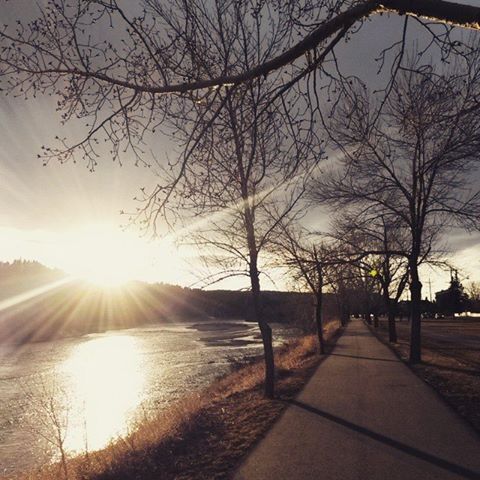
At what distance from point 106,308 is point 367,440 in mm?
115611

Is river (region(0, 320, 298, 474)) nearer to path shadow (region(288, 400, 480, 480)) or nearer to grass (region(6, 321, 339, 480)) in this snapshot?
grass (region(6, 321, 339, 480))

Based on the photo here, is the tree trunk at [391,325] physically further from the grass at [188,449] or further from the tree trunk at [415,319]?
the grass at [188,449]

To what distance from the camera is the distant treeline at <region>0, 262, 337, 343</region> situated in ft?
236

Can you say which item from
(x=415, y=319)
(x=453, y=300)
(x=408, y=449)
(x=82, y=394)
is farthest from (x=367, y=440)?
(x=453, y=300)

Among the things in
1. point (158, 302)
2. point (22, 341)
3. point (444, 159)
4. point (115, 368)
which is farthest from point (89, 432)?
point (158, 302)

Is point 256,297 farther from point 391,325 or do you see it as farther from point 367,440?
point 391,325

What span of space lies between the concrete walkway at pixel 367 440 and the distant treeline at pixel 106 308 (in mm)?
38267

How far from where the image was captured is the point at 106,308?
118 metres

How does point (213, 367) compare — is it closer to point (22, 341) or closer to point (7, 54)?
point (7, 54)

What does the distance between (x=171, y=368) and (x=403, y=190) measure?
1804 cm

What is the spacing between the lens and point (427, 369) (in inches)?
598

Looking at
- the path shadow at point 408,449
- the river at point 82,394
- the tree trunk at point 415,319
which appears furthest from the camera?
the tree trunk at point 415,319

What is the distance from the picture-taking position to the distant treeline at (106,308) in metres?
71.9

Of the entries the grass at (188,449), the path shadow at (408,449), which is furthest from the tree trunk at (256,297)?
the path shadow at (408,449)
